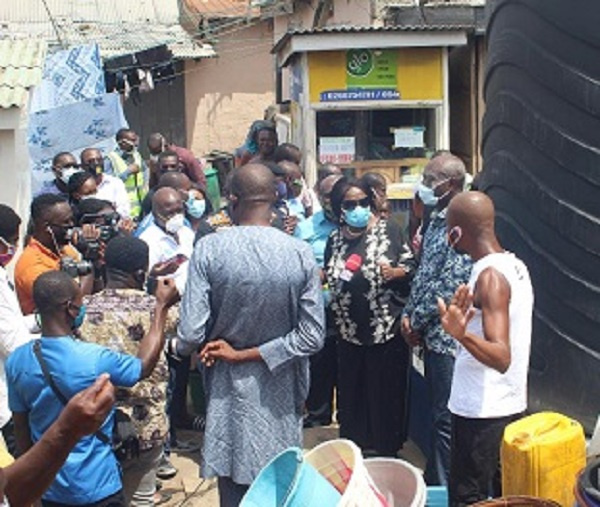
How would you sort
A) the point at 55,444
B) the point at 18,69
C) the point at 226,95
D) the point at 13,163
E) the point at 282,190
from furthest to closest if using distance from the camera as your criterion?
the point at 226,95 < the point at 18,69 < the point at 13,163 < the point at 282,190 < the point at 55,444

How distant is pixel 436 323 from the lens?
4668mm

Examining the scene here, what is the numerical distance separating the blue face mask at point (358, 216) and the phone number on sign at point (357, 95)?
4.01 metres

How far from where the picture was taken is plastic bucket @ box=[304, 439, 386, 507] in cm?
270

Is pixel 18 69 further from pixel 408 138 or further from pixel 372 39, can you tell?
pixel 408 138

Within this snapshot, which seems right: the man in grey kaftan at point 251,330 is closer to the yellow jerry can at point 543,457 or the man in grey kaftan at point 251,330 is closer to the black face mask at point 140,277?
the black face mask at point 140,277

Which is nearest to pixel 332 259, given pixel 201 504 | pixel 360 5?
pixel 201 504

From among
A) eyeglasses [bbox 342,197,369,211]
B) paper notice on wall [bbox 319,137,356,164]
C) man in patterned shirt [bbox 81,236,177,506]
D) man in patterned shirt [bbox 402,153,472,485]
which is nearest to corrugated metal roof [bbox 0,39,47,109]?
paper notice on wall [bbox 319,137,356,164]

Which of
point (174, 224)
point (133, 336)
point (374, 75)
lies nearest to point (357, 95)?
point (374, 75)

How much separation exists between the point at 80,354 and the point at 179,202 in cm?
257

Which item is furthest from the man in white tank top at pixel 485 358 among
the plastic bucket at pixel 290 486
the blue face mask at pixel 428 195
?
the blue face mask at pixel 428 195

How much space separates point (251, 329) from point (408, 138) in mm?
5752

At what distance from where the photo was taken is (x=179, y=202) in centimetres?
595

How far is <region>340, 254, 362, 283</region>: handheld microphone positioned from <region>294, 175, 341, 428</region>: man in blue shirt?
593 mm

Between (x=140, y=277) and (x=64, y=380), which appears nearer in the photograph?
(x=64, y=380)
